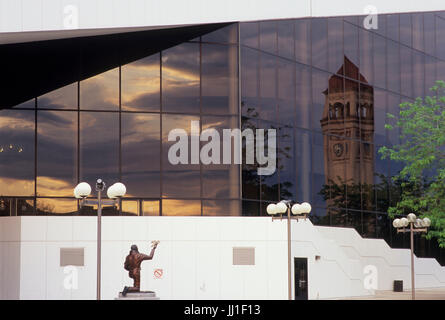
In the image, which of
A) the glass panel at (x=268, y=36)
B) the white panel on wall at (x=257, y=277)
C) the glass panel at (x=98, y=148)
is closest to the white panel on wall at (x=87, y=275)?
the glass panel at (x=98, y=148)

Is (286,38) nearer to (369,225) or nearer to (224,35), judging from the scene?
(224,35)

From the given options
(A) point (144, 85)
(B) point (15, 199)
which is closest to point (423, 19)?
(A) point (144, 85)

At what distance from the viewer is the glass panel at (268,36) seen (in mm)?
43125

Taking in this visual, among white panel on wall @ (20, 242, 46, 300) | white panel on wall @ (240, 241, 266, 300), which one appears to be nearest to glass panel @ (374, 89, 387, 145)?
white panel on wall @ (240, 241, 266, 300)

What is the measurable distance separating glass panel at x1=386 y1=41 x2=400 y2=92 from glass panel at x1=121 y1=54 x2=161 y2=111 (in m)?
20.6

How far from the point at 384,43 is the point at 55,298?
30057 millimetres

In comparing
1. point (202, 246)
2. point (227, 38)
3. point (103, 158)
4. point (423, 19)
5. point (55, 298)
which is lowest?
point (55, 298)

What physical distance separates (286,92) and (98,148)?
1174 centimetres

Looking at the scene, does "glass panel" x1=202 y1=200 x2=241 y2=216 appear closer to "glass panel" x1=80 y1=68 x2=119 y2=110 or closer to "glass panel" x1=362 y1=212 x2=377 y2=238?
"glass panel" x1=80 y1=68 x2=119 y2=110

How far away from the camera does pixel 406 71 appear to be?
184 feet

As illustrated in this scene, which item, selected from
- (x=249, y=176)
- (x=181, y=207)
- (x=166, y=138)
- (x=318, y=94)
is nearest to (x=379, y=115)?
(x=318, y=94)

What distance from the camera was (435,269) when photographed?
5616 cm
